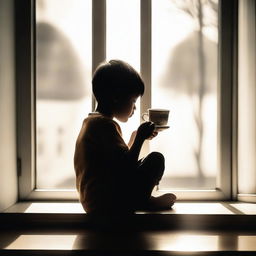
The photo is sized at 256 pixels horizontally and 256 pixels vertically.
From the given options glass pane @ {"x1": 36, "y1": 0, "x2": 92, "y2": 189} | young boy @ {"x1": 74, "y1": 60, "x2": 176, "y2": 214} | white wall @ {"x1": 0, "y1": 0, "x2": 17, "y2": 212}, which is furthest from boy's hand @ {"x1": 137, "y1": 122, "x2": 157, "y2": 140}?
white wall @ {"x1": 0, "y1": 0, "x2": 17, "y2": 212}

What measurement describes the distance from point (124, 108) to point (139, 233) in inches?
20.0

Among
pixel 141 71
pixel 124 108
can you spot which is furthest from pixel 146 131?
pixel 141 71

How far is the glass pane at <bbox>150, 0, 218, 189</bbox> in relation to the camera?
5.42 feet

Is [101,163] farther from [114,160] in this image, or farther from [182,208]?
[182,208]

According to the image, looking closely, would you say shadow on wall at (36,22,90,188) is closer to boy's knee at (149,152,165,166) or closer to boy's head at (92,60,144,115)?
boy's head at (92,60,144,115)

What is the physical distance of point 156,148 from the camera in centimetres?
169

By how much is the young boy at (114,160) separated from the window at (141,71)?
207mm

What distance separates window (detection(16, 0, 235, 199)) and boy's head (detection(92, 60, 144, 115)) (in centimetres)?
18

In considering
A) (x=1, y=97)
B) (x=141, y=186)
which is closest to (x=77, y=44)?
(x=1, y=97)

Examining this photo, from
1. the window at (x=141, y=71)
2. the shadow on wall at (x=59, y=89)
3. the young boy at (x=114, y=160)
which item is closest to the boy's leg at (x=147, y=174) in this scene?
the young boy at (x=114, y=160)

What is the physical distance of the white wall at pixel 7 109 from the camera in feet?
5.03

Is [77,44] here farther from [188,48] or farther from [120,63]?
[188,48]

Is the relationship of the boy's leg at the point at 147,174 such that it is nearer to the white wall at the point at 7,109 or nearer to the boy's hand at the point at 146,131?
the boy's hand at the point at 146,131

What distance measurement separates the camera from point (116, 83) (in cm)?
147
